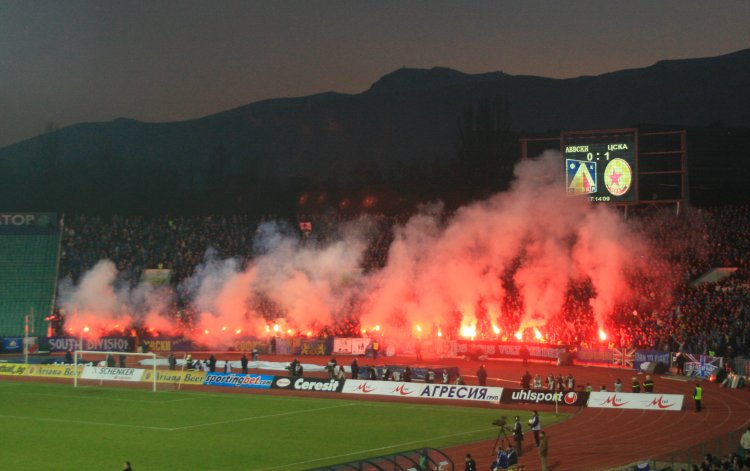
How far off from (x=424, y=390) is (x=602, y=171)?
18520 mm

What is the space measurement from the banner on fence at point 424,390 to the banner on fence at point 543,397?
42cm

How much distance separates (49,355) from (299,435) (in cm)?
3774

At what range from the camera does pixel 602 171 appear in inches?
2051

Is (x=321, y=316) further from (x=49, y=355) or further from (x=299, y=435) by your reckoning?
(x=299, y=435)

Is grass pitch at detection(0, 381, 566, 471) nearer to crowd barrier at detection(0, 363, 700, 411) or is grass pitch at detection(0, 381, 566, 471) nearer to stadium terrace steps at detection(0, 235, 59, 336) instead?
crowd barrier at detection(0, 363, 700, 411)

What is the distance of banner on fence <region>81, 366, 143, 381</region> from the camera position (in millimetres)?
49688

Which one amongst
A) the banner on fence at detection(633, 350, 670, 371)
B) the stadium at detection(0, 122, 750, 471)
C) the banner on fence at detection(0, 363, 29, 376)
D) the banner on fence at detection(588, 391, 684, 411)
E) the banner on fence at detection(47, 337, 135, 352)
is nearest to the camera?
the stadium at detection(0, 122, 750, 471)

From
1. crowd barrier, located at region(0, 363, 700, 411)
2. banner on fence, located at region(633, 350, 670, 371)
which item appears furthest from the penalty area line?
banner on fence, located at region(633, 350, 670, 371)

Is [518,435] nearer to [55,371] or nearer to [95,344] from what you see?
[55,371]

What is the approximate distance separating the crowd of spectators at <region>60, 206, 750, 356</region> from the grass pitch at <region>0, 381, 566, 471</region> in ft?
50.1

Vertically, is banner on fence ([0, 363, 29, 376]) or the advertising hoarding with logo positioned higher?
the advertising hoarding with logo

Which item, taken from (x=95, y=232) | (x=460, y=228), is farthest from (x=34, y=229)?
(x=460, y=228)

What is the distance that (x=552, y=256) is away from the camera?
56.9m

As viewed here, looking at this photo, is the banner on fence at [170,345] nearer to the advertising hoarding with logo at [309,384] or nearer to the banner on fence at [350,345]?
the banner on fence at [350,345]
